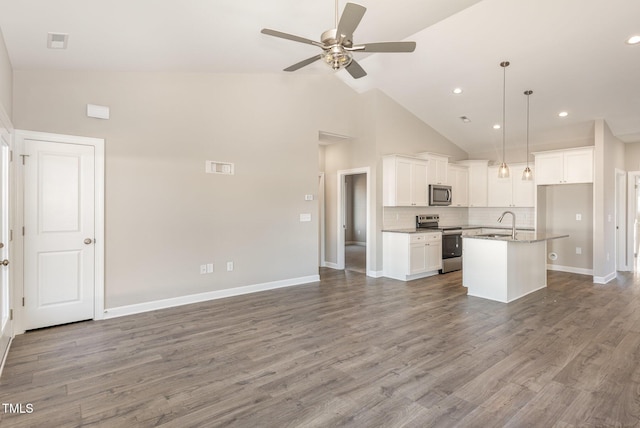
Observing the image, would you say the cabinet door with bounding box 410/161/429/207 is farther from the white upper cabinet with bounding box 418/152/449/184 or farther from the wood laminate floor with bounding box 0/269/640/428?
the wood laminate floor with bounding box 0/269/640/428

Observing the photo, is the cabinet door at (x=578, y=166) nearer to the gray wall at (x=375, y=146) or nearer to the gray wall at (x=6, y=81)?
the gray wall at (x=375, y=146)

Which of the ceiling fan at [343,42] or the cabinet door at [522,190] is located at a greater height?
the ceiling fan at [343,42]

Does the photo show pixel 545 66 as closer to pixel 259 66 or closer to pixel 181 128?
pixel 259 66

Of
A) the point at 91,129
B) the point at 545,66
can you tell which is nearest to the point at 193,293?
the point at 91,129

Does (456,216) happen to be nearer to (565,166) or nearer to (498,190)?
(498,190)

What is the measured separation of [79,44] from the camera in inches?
129

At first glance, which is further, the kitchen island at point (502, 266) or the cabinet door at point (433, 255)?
the cabinet door at point (433, 255)

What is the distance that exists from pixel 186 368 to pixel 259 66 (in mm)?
3927

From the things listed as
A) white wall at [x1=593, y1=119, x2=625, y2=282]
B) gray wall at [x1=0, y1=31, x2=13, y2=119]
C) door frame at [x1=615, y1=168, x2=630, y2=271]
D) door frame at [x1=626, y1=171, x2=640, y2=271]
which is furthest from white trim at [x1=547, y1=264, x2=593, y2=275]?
gray wall at [x1=0, y1=31, x2=13, y2=119]

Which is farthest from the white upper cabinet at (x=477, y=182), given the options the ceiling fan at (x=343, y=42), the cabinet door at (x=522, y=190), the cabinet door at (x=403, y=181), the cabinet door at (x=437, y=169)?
the ceiling fan at (x=343, y=42)

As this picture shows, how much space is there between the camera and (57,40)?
3.13m

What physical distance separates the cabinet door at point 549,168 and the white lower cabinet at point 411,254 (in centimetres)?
232

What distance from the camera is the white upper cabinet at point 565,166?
6.14m

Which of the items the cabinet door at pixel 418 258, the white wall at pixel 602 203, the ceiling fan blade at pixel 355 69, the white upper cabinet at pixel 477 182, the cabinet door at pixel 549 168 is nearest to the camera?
the ceiling fan blade at pixel 355 69
